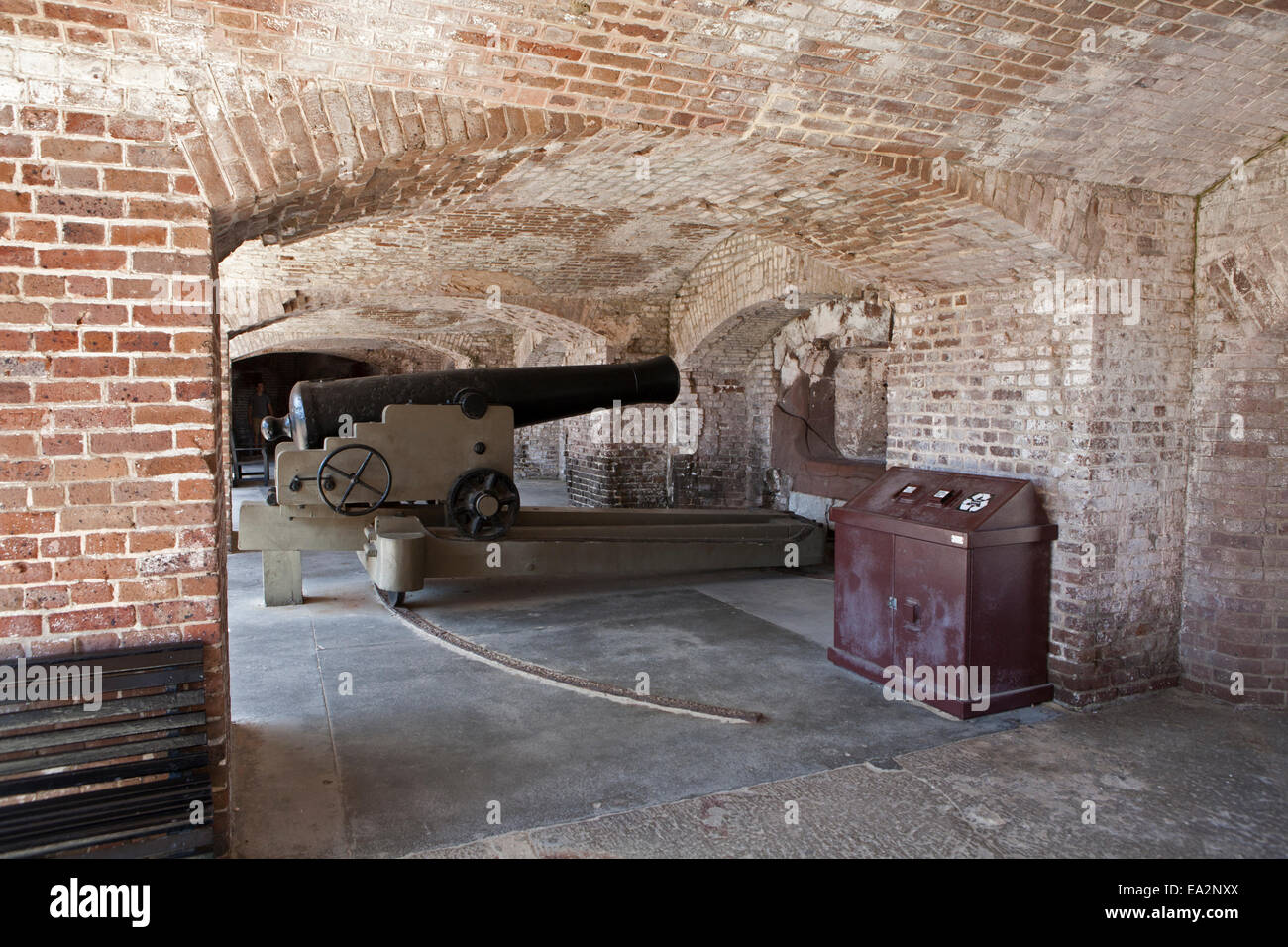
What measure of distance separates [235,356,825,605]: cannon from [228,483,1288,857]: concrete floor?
0.68 m

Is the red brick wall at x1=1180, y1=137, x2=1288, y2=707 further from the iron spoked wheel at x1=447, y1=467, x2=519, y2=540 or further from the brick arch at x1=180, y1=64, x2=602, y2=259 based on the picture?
the iron spoked wheel at x1=447, y1=467, x2=519, y2=540

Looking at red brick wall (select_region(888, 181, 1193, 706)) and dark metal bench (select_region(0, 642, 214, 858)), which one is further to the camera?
red brick wall (select_region(888, 181, 1193, 706))

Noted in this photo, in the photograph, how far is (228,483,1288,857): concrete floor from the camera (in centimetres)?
304

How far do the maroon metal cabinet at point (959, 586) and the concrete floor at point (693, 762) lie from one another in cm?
19

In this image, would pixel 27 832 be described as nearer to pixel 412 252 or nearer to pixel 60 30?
pixel 60 30

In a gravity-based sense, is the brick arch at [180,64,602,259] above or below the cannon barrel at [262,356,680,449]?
above

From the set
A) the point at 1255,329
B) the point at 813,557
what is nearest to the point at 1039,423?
the point at 1255,329

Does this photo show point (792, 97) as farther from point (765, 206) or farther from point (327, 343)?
point (327, 343)

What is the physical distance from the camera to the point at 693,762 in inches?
143

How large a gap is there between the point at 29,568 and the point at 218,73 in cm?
155

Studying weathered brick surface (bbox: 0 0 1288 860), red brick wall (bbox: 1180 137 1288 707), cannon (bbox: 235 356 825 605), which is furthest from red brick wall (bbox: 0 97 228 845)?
red brick wall (bbox: 1180 137 1288 707)

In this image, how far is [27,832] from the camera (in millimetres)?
2422

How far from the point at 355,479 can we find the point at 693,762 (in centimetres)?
317

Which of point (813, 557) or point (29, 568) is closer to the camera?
point (29, 568)
